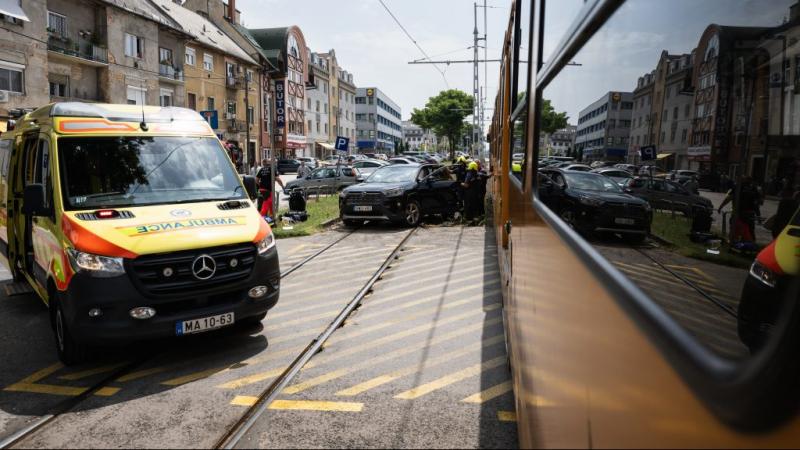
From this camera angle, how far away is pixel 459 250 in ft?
34.7

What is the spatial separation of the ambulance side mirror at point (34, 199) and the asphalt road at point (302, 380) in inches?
53.1

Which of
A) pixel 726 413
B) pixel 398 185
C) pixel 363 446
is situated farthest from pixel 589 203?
pixel 398 185

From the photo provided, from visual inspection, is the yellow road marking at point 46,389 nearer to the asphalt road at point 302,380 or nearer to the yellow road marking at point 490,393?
the asphalt road at point 302,380

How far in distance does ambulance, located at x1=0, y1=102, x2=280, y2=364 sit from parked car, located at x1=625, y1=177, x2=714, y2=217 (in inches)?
167

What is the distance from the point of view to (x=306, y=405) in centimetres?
401

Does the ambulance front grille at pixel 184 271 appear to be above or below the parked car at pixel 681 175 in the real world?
below

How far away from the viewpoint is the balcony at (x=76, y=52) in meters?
28.4

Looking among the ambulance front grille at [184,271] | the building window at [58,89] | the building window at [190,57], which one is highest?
the building window at [190,57]

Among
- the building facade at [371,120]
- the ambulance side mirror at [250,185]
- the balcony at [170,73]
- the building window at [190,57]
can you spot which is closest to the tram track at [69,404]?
the ambulance side mirror at [250,185]

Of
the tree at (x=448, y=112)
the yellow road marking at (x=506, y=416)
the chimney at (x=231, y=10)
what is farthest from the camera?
the tree at (x=448, y=112)

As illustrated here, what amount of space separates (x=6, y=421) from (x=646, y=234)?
4419 millimetres

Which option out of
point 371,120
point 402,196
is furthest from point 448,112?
point 402,196

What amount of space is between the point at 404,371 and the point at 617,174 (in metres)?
3.57

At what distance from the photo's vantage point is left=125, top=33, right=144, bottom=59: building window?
33403mm
